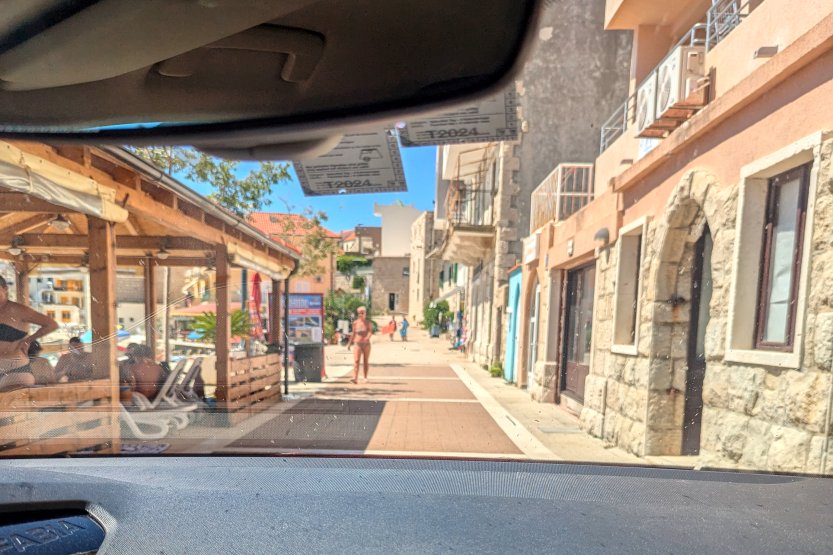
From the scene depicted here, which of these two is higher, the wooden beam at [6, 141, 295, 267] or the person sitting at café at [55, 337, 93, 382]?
the wooden beam at [6, 141, 295, 267]

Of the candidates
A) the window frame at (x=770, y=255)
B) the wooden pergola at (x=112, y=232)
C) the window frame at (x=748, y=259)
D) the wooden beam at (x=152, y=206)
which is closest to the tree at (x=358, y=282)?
the wooden pergola at (x=112, y=232)

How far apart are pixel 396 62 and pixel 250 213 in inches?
148

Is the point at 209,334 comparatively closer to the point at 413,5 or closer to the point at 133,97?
the point at 133,97

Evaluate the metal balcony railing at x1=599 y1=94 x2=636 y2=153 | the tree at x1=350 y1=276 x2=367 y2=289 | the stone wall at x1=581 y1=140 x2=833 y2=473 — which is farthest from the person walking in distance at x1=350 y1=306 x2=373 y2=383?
the metal balcony railing at x1=599 y1=94 x2=636 y2=153

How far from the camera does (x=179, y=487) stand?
1.81 metres

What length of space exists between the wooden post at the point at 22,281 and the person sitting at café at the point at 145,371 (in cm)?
90

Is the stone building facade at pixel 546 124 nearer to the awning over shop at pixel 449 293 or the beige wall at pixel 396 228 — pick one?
the awning over shop at pixel 449 293

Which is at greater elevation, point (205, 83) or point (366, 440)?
point (205, 83)

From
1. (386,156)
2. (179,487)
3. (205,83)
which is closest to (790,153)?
(386,156)

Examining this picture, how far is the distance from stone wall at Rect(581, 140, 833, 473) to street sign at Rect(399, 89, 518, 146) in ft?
5.96

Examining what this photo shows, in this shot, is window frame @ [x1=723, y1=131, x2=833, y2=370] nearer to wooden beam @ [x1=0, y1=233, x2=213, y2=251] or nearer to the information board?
the information board

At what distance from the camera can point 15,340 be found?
3424 millimetres

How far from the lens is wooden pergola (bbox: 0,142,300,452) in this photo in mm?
3332

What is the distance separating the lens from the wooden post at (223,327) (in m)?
4.61
